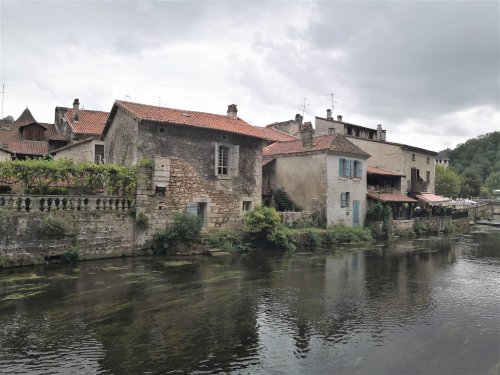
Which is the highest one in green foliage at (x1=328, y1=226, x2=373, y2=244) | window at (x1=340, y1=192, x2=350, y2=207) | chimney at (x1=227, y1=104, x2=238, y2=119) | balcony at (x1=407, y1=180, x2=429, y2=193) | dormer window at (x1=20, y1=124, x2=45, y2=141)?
chimney at (x1=227, y1=104, x2=238, y2=119)

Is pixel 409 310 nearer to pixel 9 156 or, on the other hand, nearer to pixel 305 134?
pixel 305 134

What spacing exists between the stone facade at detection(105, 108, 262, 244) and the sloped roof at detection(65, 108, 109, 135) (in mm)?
7759

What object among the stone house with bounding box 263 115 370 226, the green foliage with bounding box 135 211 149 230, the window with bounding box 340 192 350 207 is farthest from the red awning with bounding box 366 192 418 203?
the green foliage with bounding box 135 211 149 230

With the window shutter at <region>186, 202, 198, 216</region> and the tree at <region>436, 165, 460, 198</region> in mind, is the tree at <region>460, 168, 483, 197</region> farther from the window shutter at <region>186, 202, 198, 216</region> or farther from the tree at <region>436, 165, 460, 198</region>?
the window shutter at <region>186, 202, 198, 216</region>

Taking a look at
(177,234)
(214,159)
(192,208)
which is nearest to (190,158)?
(214,159)

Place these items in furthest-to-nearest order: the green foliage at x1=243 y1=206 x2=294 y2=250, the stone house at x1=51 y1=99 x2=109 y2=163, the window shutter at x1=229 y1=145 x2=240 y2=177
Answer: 1. the stone house at x1=51 y1=99 x2=109 y2=163
2. the window shutter at x1=229 y1=145 x2=240 y2=177
3. the green foliage at x1=243 y1=206 x2=294 y2=250

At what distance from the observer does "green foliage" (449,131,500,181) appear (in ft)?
300

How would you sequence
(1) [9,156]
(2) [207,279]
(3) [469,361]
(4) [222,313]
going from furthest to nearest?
(1) [9,156], (2) [207,279], (4) [222,313], (3) [469,361]

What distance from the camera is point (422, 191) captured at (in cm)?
3944

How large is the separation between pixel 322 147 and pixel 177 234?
13.0 meters

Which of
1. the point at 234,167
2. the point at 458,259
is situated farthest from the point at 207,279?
the point at 458,259

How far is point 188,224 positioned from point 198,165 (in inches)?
134

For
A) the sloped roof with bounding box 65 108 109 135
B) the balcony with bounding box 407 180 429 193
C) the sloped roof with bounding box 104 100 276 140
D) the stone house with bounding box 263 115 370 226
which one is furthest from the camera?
the balcony with bounding box 407 180 429 193

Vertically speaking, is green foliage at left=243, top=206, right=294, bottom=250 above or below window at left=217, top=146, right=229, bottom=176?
below
